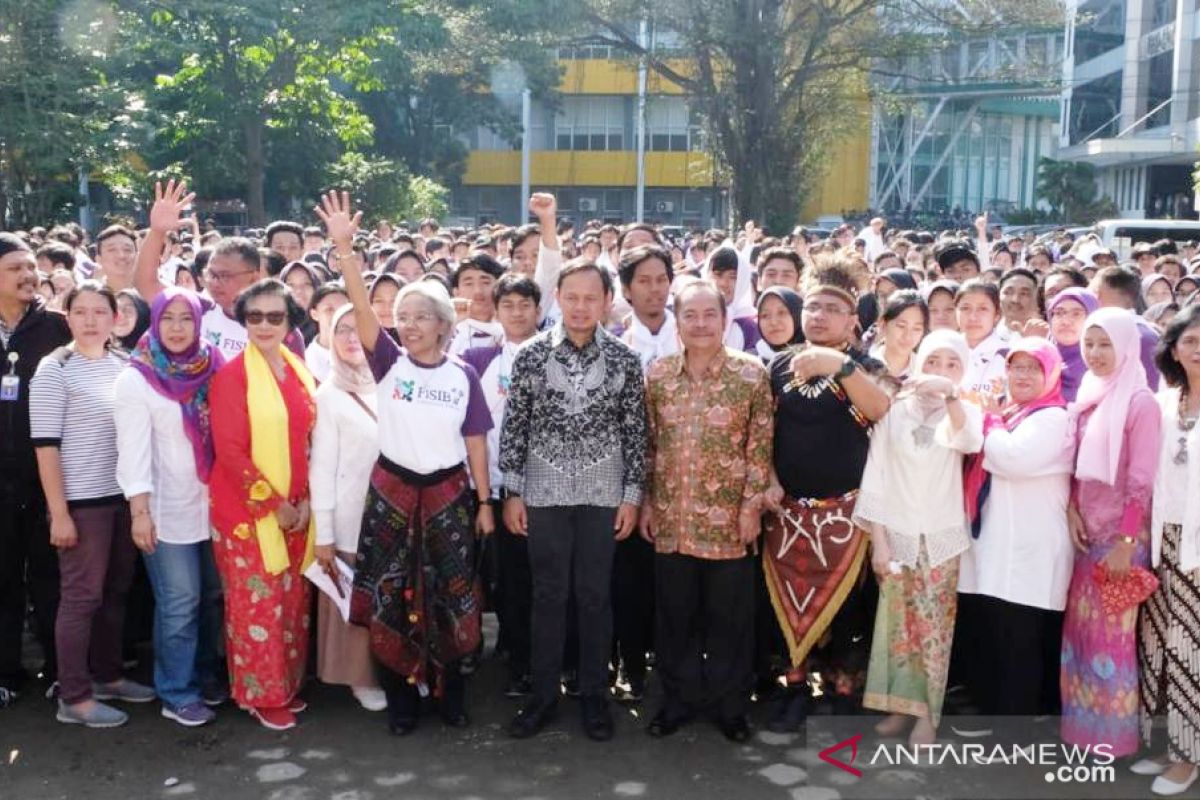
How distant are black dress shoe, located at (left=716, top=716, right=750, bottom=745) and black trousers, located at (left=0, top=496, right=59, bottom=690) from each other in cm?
266

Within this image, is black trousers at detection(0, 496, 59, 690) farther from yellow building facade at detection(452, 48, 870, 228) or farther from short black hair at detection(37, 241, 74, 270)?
yellow building facade at detection(452, 48, 870, 228)

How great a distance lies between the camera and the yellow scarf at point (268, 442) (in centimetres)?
421

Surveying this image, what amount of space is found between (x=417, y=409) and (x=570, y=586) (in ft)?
2.94

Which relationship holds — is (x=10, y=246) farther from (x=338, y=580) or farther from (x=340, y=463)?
(x=338, y=580)

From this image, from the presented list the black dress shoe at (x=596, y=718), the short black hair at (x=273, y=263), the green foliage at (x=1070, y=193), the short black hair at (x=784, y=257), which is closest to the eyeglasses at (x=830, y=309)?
the black dress shoe at (x=596, y=718)

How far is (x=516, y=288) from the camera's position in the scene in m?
4.79

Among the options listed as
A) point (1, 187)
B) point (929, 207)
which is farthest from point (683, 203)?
point (1, 187)

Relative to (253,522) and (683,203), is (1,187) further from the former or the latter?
(683,203)

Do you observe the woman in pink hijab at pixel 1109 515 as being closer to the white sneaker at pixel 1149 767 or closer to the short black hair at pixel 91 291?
the white sneaker at pixel 1149 767

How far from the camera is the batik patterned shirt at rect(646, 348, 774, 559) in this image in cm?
410

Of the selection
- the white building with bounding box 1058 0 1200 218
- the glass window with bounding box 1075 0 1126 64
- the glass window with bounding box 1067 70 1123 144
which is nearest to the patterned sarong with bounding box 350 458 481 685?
the white building with bounding box 1058 0 1200 218

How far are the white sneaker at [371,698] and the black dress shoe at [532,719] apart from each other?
1.78 feet

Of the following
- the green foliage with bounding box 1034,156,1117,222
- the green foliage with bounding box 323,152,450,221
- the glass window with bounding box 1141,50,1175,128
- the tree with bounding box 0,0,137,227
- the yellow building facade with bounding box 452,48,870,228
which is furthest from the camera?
the yellow building facade with bounding box 452,48,870,228

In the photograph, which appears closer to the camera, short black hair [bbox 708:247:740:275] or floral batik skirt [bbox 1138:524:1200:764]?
floral batik skirt [bbox 1138:524:1200:764]
